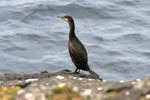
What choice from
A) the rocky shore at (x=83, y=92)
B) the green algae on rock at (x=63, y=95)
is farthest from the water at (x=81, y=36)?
the green algae on rock at (x=63, y=95)

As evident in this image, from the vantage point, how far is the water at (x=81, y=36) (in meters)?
17.9

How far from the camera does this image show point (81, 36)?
67.5ft

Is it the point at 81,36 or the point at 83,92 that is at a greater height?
the point at 83,92

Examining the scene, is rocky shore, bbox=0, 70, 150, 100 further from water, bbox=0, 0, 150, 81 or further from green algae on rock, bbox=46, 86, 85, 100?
water, bbox=0, 0, 150, 81

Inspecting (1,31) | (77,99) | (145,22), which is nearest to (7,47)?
(1,31)

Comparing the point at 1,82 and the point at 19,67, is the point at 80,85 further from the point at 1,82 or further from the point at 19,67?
the point at 19,67

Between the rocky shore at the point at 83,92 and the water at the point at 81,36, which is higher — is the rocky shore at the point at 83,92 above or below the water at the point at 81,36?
above

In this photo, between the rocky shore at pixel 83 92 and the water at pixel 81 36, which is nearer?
the rocky shore at pixel 83 92

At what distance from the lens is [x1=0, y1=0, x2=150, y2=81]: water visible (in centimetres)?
1794

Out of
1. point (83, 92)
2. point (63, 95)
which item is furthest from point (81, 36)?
point (63, 95)

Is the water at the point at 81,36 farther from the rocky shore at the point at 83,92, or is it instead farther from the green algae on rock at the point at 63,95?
the green algae on rock at the point at 63,95

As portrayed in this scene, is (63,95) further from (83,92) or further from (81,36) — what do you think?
(81,36)

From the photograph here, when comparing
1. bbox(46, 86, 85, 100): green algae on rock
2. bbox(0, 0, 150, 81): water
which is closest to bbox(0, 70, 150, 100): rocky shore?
bbox(46, 86, 85, 100): green algae on rock

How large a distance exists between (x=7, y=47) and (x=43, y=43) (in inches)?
74.5
